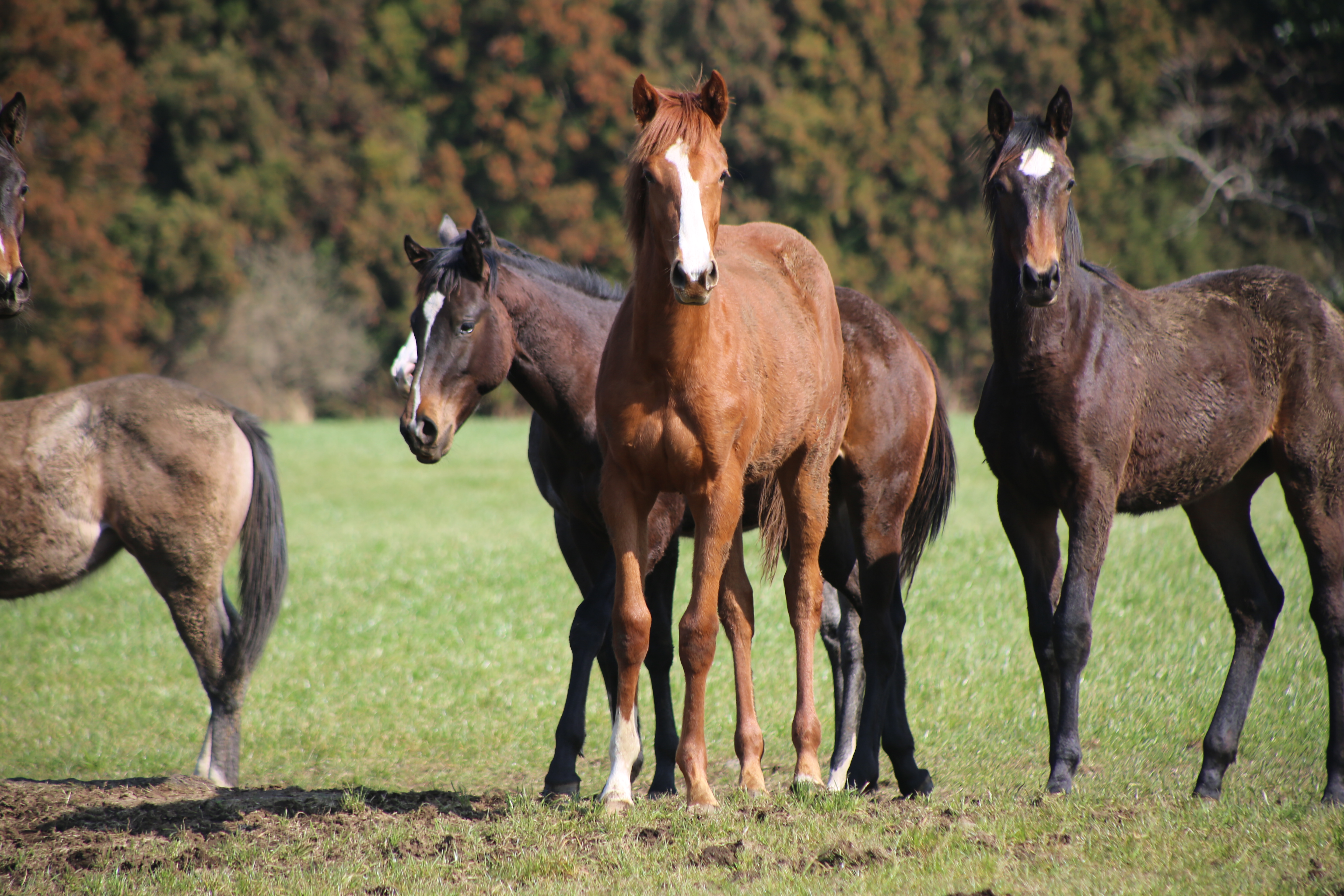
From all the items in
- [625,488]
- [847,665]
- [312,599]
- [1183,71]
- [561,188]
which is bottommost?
[312,599]

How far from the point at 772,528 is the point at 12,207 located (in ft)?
12.3

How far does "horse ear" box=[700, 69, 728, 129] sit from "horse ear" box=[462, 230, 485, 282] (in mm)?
1303

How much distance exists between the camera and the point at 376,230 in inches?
1231

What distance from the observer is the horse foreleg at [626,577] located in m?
4.11

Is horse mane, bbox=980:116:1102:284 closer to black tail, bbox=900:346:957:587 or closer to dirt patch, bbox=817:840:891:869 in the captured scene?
black tail, bbox=900:346:957:587

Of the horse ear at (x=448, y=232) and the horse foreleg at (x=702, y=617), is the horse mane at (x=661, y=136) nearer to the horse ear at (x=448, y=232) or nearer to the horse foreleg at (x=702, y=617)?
the horse foreleg at (x=702, y=617)

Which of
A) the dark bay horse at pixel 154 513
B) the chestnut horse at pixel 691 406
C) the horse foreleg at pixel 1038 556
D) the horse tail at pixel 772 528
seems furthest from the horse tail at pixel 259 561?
the horse foreleg at pixel 1038 556

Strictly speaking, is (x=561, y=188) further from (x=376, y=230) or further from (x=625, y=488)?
(x=625, y=488)

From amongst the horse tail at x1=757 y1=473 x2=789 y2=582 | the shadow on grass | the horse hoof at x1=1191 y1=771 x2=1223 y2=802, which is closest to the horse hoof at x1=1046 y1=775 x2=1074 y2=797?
the horse hoof at x1=1191 y1=771 x2=1223 y2=802

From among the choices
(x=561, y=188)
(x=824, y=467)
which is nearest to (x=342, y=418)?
(x=561, y=188)

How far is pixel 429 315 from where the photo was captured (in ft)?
15.9

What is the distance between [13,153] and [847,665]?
15.5 ft

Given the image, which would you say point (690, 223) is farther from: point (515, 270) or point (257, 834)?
point (257, 834)

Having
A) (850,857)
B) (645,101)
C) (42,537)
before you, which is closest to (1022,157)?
(645,101)
